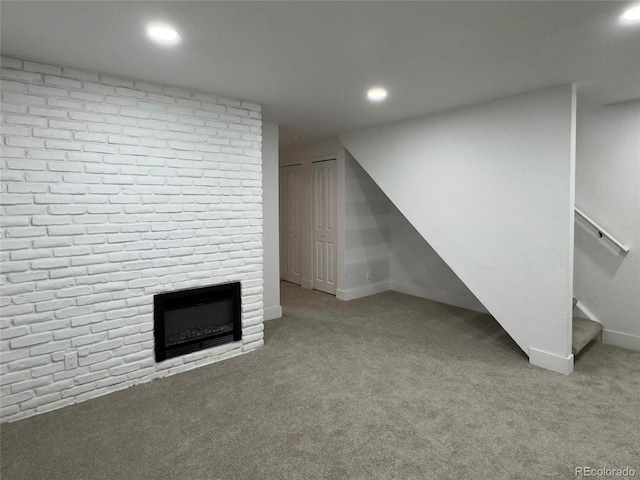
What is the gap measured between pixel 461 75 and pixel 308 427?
2.65 metres

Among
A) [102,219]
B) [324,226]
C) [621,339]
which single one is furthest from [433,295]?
[102,219]

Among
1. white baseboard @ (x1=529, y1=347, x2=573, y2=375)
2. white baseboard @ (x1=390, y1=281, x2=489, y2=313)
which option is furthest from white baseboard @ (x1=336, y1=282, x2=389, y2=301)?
white baseboard @ (x1=529, y1=347, x2=573, y2=375)

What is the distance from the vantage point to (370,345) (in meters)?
3.51

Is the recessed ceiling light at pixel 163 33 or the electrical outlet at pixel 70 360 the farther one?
the electrical outlet at pixel 70 360

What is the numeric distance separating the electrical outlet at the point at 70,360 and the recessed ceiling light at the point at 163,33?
2.15 m

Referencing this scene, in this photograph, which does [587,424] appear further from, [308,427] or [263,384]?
[263,384]

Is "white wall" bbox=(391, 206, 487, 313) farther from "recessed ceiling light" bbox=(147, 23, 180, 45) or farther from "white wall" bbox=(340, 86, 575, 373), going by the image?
"recessed ceiling light" bbox=(147, 23, 180, 45)

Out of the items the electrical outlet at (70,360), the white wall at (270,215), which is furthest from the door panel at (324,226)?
the electrical outlet at (70,360)

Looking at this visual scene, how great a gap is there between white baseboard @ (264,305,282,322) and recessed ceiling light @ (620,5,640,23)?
380 cm

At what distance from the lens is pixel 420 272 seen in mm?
5285

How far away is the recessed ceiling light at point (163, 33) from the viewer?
6.33 feet

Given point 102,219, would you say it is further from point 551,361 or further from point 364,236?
point 551,361

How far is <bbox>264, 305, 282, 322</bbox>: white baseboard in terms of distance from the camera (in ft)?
14.0

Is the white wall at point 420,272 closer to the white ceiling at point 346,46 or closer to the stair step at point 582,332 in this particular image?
the stair step at point 582,332
